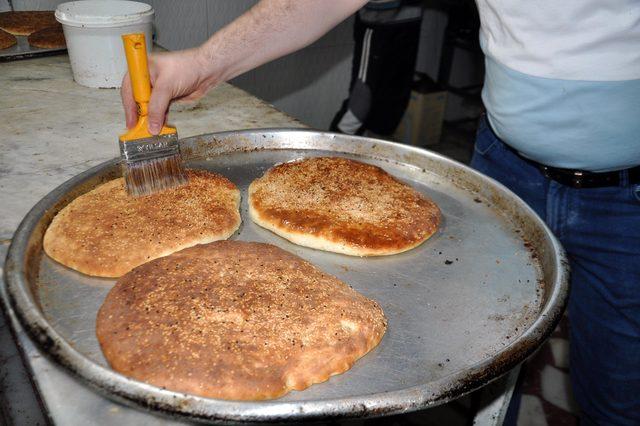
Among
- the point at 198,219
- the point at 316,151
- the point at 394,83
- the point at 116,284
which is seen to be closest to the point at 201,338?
the point at 116,284

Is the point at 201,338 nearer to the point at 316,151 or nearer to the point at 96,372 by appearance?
the point at 96,372

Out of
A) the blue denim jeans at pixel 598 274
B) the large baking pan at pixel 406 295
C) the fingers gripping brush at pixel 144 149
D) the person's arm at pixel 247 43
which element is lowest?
the blue denim jeans at pixel 598 274

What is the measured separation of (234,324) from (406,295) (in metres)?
0.38

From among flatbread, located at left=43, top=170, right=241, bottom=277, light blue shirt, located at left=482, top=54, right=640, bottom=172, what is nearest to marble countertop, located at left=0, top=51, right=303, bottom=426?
flatbread, located at left=43, top=170, right=241, bottom=277

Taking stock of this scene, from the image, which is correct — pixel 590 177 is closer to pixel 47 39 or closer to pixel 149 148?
pixel 149 148

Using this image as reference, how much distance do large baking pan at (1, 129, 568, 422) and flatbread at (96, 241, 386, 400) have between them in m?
0.04

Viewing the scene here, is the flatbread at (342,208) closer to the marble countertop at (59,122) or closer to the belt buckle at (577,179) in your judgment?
the belt buckle at (577,179)

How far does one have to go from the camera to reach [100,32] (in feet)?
7.04

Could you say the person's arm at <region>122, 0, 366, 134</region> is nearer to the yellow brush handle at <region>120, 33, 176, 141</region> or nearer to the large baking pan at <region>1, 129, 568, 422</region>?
A: the yellow brush handle at <region>120, 33, 176, 141</region>

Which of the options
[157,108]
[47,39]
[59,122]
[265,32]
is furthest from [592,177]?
[47,39]

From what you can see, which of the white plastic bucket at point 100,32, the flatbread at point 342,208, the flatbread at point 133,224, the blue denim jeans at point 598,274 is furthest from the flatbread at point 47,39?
the blue denim jeans at point 598,274

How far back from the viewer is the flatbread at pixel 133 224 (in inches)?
45.0

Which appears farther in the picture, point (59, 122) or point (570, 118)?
point (59, 122)

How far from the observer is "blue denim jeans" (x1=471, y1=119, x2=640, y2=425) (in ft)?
4.68
